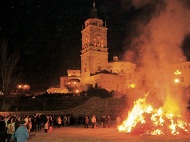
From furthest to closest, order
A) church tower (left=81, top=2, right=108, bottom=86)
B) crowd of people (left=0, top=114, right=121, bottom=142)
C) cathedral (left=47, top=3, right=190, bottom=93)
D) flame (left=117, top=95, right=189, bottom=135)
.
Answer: church tower (left=81, top=2, right=108, bottom=86), cathedral (left=47, top=3, right=190, bottom=93), flame (left=117, top=95, right=189, bottom=135), crowd of people (left=0, top=114, right=121, bottom=142)

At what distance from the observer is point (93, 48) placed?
7938cm

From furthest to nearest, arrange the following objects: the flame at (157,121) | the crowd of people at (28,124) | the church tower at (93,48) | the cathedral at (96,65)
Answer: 1. the church tower at (93,48)
2. the cathedral at (96,65)
3. the flame at (157,121)
4. the crowd of people at (28,124)

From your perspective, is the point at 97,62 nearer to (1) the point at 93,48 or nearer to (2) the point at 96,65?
(2) the point at 96,65

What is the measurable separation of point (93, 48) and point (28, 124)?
60.2 meters

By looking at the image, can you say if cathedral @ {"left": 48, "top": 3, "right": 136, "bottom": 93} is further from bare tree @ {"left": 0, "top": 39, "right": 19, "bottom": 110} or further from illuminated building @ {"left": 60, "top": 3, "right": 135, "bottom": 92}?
bare tree @ {"left": 0, "top": 39, "right": 19, "bottom": 110}

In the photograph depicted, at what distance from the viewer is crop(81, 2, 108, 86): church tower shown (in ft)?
260

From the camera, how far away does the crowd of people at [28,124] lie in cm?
889

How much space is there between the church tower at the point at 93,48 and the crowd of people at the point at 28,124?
48.6m

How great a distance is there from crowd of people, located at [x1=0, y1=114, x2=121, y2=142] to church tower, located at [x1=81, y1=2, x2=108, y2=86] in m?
48.6

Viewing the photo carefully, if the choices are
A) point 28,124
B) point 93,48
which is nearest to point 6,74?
point 28,124

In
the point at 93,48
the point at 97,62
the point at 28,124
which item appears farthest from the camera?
the point at 97,62

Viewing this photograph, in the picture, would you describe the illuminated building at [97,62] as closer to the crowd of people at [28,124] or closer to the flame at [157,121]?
the crowd of people at [28,124]

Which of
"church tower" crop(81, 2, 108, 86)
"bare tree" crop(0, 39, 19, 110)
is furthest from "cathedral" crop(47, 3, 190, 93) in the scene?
"bare tree" crop(0, 39, 19, 110)

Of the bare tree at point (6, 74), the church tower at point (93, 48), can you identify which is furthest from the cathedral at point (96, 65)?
the bare tree at point (6, 74)
